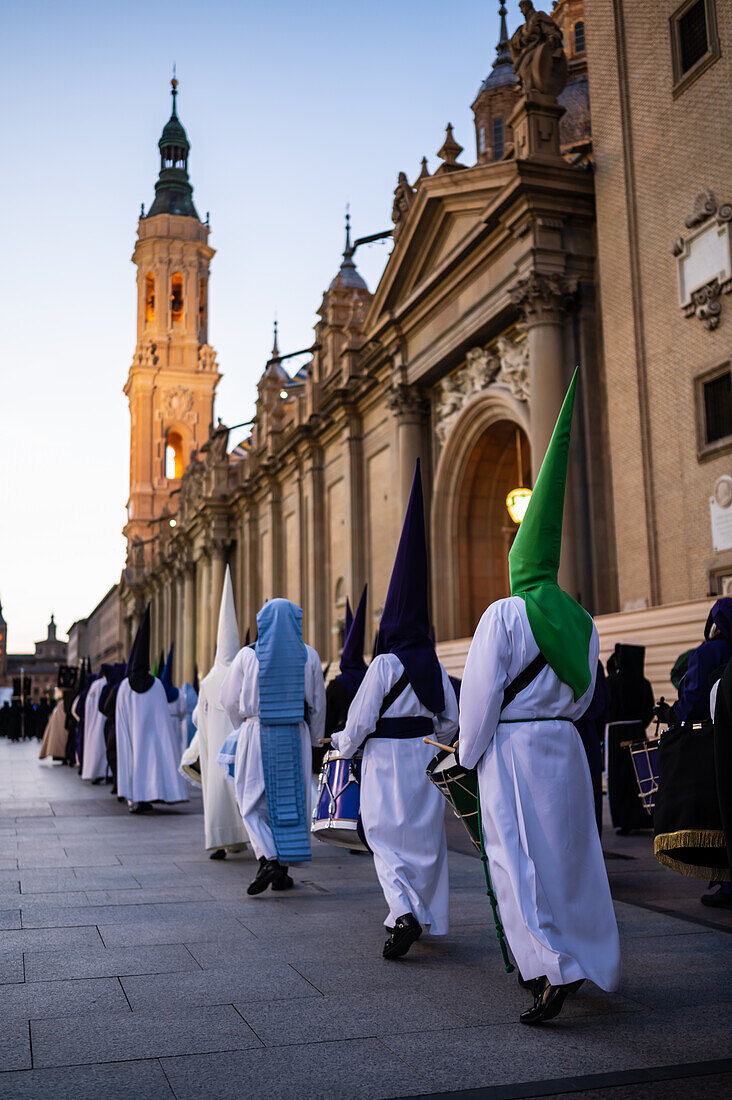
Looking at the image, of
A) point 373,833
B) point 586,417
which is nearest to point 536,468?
point 586,417

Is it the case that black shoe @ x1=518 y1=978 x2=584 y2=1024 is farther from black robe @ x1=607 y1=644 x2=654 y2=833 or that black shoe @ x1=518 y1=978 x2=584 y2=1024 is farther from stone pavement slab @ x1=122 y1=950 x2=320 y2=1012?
black robe @ x1=607 y1=644 x2=654 y2=833

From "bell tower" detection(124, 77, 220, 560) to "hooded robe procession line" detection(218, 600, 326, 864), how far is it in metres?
63.4

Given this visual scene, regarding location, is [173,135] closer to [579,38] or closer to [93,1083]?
[579,38]

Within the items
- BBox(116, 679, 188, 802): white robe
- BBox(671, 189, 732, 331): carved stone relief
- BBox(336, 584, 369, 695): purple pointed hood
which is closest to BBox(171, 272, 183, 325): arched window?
BBox(671, 189, 732, 331): carved stone relief

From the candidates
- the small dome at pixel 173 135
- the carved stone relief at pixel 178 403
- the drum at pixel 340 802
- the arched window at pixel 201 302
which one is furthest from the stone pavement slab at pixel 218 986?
the small dome at pixel 173 135

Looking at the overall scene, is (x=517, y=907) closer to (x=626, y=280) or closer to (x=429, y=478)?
(x=626, y=280)

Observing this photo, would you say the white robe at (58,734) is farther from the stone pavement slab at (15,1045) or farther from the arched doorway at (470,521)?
the stone pavement slab at (15,1045)

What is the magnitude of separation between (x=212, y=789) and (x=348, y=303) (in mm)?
24607

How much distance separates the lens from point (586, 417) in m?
17.3

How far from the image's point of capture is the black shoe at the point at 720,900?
694 centimetres

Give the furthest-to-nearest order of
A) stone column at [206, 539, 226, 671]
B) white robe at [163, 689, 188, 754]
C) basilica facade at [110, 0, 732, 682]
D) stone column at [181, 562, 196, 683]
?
stone column at [181, 562, 196, 683] → stone column at [206, 539, 226, 671] → white robe at [163, 689, 188, 754] → basilica facade at [110, 0, 732, 682]

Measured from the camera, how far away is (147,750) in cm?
1376

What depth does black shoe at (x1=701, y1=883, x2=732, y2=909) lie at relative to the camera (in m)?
6.94

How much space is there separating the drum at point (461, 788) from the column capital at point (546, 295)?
1314 centimetres
